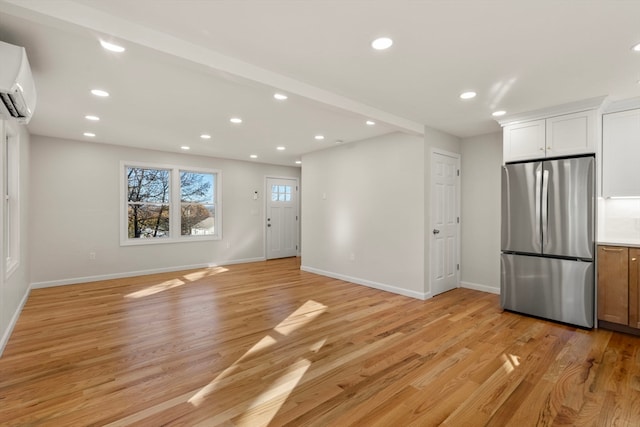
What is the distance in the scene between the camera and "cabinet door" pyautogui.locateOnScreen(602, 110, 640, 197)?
3.40 meters

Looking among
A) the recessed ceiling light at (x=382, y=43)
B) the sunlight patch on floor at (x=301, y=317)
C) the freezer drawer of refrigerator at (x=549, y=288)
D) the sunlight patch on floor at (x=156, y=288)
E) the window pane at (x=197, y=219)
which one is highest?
the recessed ceiling light at (x=382, y=43)

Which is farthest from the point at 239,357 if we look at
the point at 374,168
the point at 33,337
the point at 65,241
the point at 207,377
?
the point at 65,241

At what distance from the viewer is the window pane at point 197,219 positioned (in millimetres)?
6797

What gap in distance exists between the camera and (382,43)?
2264 millimetres

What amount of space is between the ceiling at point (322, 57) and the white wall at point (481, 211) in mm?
867

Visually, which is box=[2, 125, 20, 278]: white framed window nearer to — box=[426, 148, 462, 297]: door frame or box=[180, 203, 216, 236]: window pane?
box=[180, 203, 216, 236]: window pane

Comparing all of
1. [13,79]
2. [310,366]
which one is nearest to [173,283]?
[310,366]

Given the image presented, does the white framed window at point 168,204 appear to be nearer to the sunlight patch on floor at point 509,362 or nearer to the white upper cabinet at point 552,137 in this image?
the white upper cabinet at point 552,137

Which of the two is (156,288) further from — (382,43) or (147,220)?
(382,43)

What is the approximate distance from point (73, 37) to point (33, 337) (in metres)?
2.89

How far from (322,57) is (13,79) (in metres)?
2.00

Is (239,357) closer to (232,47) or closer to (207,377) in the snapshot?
(207,377)

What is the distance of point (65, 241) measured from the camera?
5.39 meters

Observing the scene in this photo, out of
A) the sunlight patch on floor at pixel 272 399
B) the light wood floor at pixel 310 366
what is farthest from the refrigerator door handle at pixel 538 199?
the sunlight patch on floor at pixel 272 399
